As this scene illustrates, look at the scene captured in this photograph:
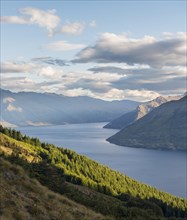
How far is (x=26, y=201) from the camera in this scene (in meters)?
42.2

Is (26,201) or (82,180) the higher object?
(26,201)

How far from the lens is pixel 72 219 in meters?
40.8

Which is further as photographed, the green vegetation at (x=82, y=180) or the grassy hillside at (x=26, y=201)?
the green vegetation at (x=82, y=180)

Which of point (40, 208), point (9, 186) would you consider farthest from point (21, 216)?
point (9, 186)

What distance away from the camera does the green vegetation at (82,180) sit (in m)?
63.9

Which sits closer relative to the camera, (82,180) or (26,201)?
(26,201)

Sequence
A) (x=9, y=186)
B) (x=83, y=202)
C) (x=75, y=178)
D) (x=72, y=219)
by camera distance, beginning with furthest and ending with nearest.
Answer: (x=75, y=178)
(x=83, y=202)
(x=9, y=186)
(x=72, y=219)

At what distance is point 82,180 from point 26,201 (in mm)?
78908

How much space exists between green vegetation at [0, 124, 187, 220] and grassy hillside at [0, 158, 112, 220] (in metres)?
7.57

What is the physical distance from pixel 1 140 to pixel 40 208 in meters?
70.1

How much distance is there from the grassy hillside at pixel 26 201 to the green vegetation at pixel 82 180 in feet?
24.8

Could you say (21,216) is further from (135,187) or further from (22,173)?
(135,187)

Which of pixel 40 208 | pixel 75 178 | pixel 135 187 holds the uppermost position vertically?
pixel 40 208

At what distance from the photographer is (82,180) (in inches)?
4715
